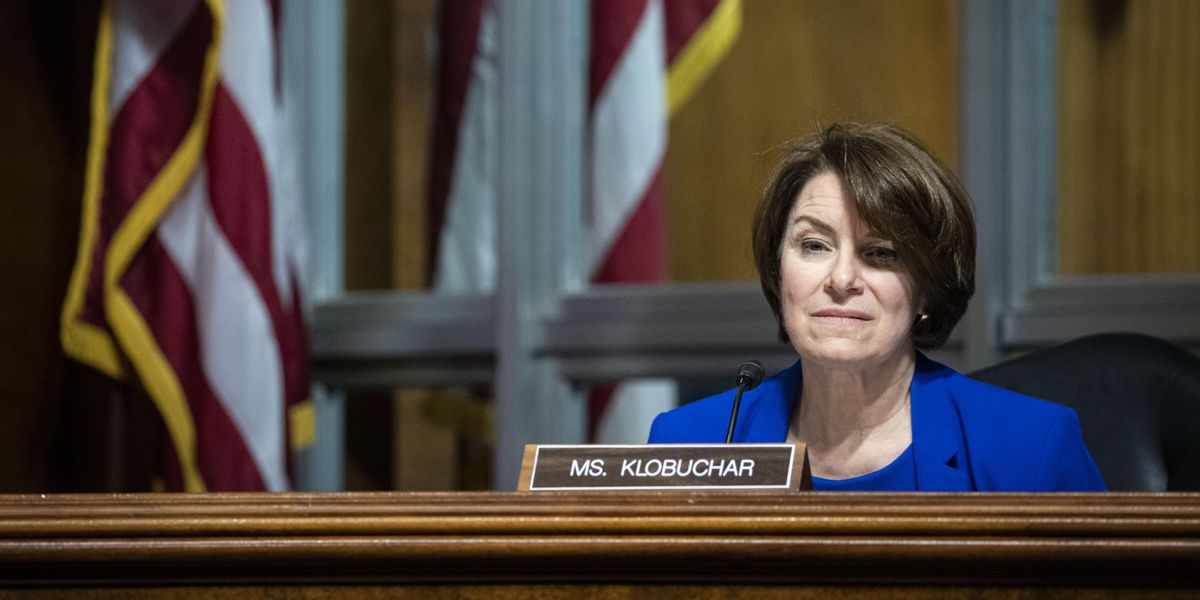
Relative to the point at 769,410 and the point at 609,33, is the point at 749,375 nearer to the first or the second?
the point at 769,410

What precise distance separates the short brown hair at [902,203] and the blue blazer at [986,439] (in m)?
0.08

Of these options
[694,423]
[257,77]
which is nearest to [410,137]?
[257,77]

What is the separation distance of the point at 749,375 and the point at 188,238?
1710mm

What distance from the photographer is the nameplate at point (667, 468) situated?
3.92 feet

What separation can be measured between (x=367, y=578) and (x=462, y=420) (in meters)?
2.36

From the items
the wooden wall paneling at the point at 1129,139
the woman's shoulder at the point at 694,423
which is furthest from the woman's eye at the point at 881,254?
the wooden wall paneling at the point at 1129,139

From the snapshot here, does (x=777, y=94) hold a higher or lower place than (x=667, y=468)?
higher

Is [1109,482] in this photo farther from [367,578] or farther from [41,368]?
[41,368]

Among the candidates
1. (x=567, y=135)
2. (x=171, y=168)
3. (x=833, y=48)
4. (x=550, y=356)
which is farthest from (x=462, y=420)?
(x=833, y=48)

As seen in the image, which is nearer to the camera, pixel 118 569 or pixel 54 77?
pixel 118 569

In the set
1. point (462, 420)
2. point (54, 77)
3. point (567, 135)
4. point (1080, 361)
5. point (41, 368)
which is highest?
point (54, 77)

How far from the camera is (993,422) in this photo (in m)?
1.68

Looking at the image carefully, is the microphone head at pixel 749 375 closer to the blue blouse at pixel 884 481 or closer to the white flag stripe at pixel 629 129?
the blue blouse at pixel 884 481

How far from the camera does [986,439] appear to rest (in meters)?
1.66
